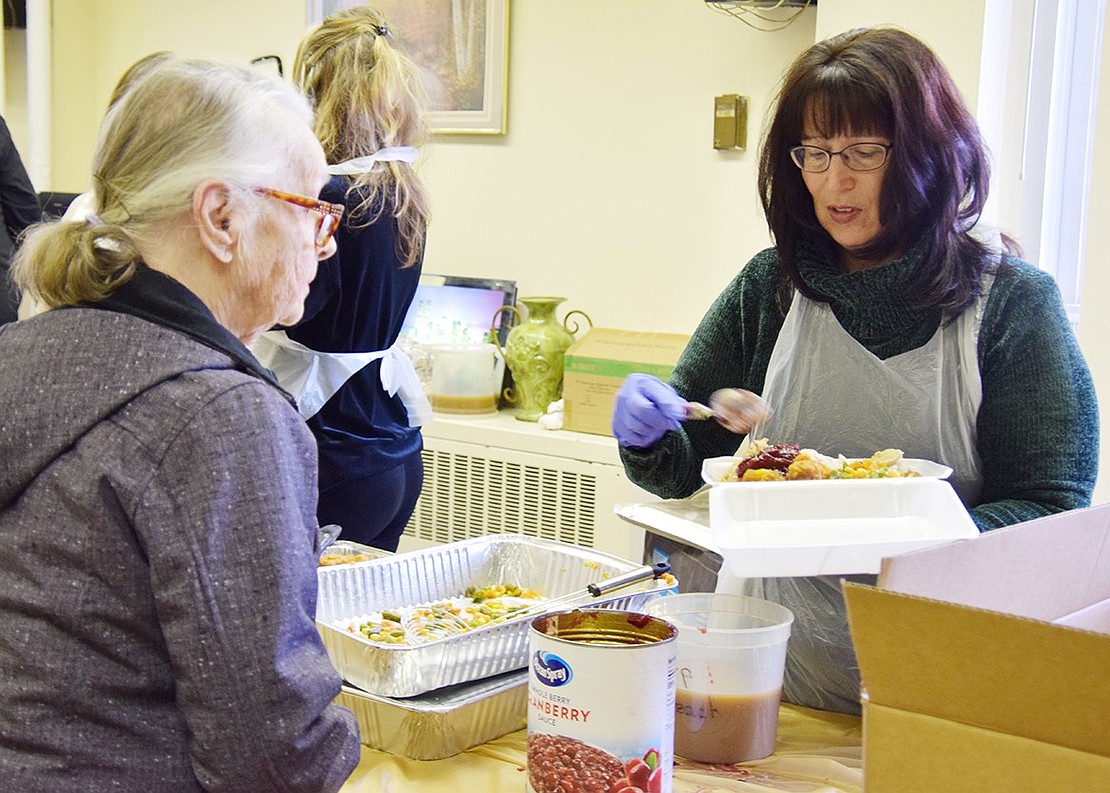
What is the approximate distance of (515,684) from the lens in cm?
123

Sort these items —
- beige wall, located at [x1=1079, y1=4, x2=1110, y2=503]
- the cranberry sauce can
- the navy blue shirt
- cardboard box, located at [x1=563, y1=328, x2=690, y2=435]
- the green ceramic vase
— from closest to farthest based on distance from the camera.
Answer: the cranberry sauce can < beige wall, located at [x1=1079, y1=4, x2=1110, y2=503] < the navy blue shirt < cardboard box, located at [x1=563, y1=328, x2=690, y2=435] < the green ceramic vase

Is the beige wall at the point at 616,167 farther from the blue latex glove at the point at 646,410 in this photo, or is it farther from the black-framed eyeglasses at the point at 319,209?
the black-framed eyeglasses at the point at 319,209

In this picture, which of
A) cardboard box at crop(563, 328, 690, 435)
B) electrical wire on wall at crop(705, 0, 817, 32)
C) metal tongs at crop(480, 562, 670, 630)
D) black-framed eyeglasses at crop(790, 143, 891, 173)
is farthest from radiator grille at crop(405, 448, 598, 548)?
metal tongs at crop(480, 562, 670, 630)

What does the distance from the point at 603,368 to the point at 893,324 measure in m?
1.86

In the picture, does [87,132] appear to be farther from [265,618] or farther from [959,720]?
[959,720]

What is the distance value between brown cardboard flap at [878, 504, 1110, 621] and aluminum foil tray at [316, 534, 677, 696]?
505 millimetres

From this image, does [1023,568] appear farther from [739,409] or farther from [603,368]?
[603,368]

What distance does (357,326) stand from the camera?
2289 mm

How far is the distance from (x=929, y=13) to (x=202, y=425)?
2348 mm

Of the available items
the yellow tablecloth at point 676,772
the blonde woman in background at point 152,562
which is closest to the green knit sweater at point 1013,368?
the yellow tablecloth at point 676,772

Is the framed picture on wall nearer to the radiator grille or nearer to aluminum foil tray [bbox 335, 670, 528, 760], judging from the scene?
the radiator grille

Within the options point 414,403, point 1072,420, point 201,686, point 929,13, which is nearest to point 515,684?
point 201,686

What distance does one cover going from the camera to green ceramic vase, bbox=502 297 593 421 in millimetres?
3600

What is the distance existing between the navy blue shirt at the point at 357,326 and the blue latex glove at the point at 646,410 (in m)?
0.75
